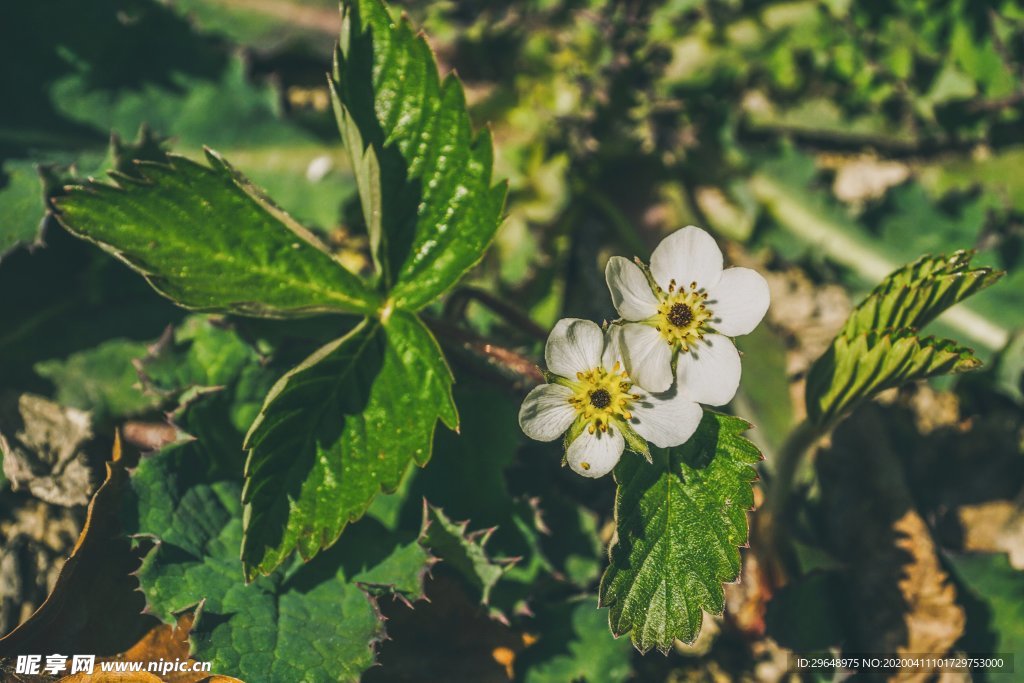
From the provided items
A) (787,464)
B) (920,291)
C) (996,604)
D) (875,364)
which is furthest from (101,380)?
(996,604)

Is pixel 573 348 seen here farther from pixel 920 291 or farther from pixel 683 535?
pixel 920 291

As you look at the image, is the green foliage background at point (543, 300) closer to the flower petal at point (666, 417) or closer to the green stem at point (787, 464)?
the flower petal at point (666, 417)

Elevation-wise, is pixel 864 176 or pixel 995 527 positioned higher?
pixel 864 176

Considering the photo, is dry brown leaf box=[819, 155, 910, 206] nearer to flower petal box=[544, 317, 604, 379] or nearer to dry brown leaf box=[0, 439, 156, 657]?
flower petal box=[544, 317, 604, 379]

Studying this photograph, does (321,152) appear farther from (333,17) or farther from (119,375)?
(119,375)

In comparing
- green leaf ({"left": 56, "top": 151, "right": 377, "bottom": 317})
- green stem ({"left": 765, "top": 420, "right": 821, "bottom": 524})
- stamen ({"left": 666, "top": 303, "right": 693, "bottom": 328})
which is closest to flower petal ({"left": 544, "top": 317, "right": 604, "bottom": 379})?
stamen ({"left": 666, "top": 303, "right": 693, "bottom": 328})

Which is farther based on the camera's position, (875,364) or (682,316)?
(682,316)
